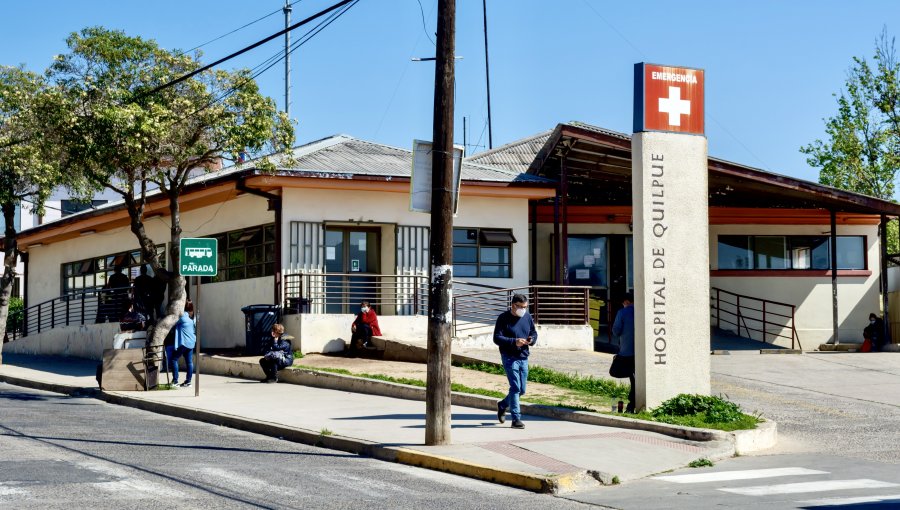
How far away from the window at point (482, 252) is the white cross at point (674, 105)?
1107 cm

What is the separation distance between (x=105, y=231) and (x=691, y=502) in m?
25.6

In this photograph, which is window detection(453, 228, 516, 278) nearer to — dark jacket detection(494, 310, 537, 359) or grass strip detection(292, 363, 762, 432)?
grass strip detection(292, 363, 762, 432)

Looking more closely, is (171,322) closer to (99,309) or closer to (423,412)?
(423,412)

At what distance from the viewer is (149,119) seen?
19344 mm

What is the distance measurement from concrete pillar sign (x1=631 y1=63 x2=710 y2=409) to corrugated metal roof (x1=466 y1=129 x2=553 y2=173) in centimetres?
1399

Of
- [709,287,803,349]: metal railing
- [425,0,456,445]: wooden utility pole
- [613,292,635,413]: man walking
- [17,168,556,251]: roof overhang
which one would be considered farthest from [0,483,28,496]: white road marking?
[709,287,803,349]: metal railing

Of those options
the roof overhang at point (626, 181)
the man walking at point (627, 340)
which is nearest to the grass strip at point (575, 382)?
the man walking at point (627, 340)

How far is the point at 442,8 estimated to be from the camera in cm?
1280

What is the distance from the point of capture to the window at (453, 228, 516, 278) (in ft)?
84.8

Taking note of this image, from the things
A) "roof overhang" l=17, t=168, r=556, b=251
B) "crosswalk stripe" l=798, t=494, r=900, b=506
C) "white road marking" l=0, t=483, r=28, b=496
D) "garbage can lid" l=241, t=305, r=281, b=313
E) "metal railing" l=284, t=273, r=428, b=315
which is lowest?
"crosswalk stripe" l=798, t=494, r=900, b=506

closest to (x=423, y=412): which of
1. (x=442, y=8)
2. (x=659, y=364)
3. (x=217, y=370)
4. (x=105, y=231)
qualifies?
(x=659, y=364)

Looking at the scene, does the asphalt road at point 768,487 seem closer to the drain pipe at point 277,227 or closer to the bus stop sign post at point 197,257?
the bus stop sign post at point 197,257

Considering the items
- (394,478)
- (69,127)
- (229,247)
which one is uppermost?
(69,127)

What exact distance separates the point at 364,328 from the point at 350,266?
282cm
